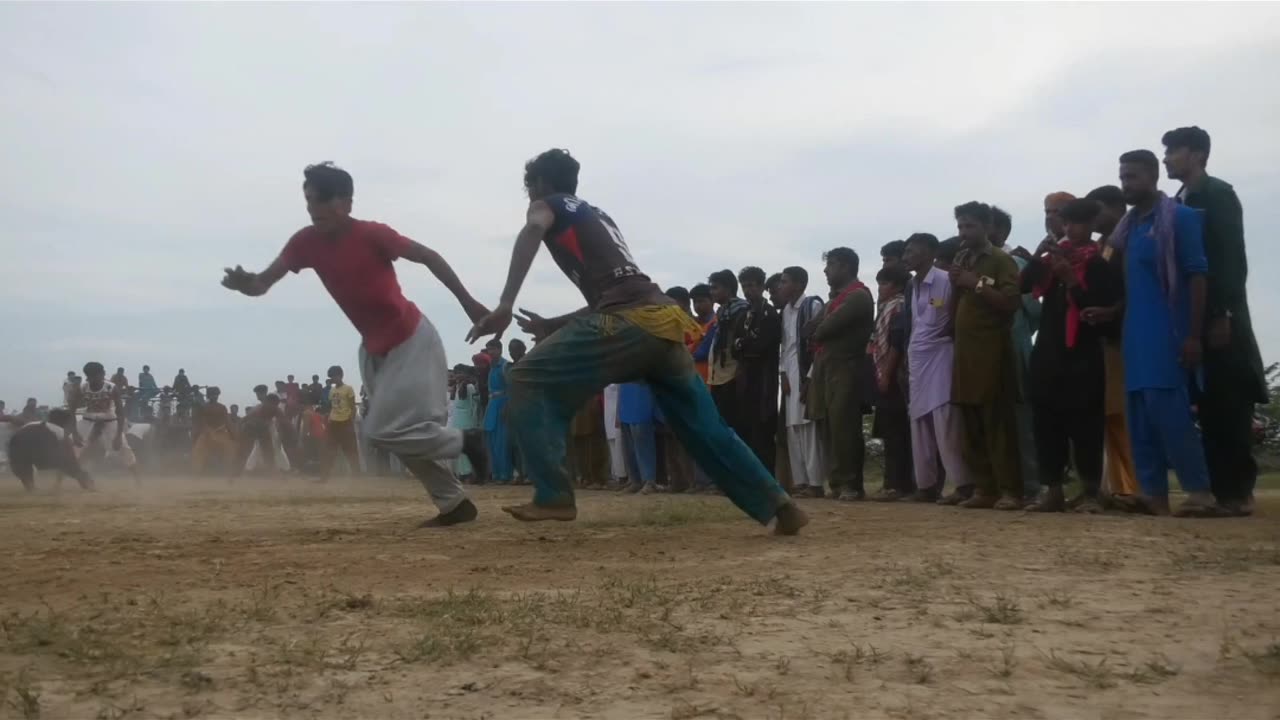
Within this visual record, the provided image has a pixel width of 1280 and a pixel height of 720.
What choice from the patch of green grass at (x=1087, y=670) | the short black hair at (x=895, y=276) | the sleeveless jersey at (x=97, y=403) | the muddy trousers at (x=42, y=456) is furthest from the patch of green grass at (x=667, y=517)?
the sleeveless jersey at (x=97, y=403)

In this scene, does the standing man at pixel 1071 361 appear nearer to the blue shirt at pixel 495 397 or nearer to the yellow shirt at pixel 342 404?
the blue shirt at pixel 495 397

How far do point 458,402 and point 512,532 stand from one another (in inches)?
464

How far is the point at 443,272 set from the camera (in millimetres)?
5777

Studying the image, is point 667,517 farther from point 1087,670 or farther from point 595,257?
point 1087,670

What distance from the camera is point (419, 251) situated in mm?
5859

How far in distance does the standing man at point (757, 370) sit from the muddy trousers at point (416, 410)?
4.52m

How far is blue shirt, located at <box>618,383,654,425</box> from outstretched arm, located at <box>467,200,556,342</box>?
6201 mm

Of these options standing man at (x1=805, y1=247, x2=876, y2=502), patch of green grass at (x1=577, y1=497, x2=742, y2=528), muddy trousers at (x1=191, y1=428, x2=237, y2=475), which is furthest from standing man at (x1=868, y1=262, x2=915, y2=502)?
muddy trousers at (x1=191, y1=428, x2=237, y2=475)

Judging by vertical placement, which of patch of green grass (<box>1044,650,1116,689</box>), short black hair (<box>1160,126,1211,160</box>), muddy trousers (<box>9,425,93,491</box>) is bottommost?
patch of green grass (<box>1044,650,1116,689</box>)

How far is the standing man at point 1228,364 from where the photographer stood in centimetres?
621

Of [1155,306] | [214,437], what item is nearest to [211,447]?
[214,437]

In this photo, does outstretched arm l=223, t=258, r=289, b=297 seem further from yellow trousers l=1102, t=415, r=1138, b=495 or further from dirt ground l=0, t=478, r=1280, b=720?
yellow trousers l=1102, t=415, r=1138, b=495

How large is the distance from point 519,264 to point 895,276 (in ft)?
15.2

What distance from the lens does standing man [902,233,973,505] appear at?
788cm
